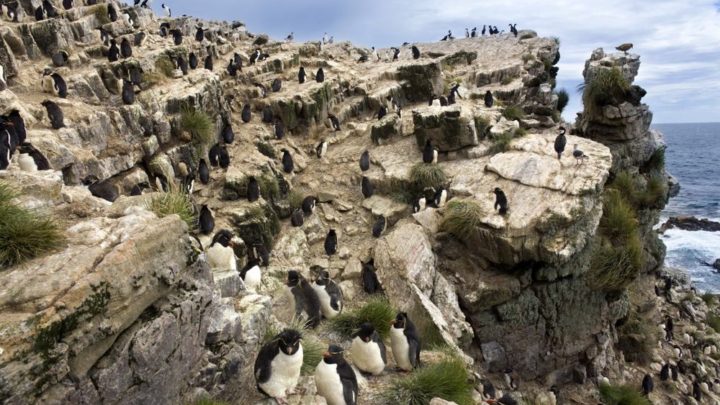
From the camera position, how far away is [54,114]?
11.9 m

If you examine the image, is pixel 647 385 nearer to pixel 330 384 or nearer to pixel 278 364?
pixel 330 384

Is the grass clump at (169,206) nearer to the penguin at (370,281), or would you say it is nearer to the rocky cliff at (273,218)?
the rocky cliff at (273,218)

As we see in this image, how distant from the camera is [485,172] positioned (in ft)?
50.2

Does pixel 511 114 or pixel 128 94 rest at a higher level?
pixel 128 94

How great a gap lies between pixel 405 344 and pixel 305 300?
2616 mm

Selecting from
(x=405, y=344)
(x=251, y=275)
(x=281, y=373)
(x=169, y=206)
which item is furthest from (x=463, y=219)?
(x=281, y=373)

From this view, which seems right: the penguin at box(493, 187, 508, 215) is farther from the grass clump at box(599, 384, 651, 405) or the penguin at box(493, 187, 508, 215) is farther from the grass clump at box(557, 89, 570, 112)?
the grass clump at box(557, 89, 570, 112)

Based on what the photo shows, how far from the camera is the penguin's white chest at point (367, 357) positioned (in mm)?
8039

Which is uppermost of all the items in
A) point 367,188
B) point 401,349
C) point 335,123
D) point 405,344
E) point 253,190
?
point 335,123

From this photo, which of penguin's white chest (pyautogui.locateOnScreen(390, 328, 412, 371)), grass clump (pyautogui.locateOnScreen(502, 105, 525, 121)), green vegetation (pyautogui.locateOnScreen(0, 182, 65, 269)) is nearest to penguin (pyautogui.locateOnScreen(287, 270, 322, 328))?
penguin's white chest (pyautogui.locateOnScreen(390, 328, 412, 371))

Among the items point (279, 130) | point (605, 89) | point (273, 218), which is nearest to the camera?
point (273, 218)

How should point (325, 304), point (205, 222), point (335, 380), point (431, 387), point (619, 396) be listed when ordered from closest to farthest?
1. point (335, 380)
2. point (431, 387)
3. point (325, 304)
4. point (205, 222)
5. point (619, 396)

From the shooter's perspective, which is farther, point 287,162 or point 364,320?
point 287,162

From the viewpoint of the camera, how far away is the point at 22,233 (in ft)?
16.1
